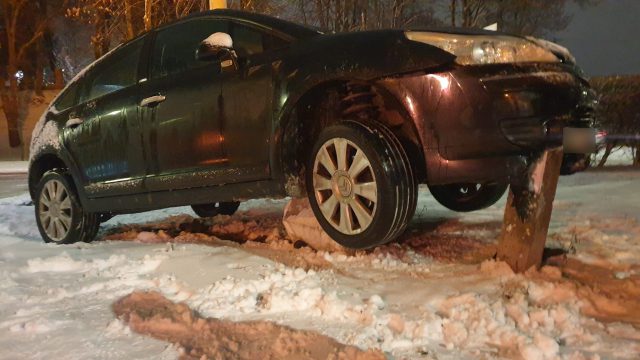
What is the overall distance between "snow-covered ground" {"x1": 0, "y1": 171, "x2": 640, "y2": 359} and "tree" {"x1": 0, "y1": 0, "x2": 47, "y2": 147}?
27.8 meters

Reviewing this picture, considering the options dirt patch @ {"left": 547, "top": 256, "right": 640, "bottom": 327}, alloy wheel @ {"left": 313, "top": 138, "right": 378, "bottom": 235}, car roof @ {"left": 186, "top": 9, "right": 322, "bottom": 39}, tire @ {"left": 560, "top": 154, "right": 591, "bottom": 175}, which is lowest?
dirt patch @ {"left": 547, "top": 256, "right": 640, "bottom": 327}

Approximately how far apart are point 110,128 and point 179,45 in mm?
886

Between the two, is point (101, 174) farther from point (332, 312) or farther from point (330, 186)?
point (332, 312)

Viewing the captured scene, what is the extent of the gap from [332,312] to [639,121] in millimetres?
8177

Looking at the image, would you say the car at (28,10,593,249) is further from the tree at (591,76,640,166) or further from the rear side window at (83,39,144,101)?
the tree at (591,76,640,166)

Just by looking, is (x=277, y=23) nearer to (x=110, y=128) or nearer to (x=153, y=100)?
(x=153, y=100)

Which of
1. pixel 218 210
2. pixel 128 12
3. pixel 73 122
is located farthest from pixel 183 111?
pixel 128 12

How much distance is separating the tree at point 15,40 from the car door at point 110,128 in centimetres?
2710

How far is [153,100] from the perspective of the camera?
4301 millimetres

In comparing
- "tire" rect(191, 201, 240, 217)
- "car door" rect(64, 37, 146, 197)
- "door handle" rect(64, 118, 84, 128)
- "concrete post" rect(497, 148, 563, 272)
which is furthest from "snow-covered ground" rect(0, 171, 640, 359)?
"tire" rect(191, 201, 240, 217)

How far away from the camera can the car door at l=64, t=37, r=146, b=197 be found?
4531 millimetres

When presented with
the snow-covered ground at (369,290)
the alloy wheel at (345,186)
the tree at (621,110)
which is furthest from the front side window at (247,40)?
the tree at (621,110)

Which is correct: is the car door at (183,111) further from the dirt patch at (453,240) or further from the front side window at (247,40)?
the dirt patch at (453,240)

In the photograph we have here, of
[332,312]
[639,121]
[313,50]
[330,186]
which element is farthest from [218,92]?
[639,121]
